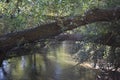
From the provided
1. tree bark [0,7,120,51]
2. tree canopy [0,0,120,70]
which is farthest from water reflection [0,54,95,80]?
tree bark [0,7,120,51]

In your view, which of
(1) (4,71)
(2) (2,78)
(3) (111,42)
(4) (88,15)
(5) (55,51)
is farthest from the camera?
(5) (55,51)

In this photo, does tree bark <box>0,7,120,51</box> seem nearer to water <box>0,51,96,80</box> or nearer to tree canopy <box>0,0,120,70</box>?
tree canopy <box>0,0,120,70</box>

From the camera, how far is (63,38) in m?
8.77

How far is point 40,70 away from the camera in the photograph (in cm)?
1170

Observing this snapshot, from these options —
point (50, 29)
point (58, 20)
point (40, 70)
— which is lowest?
point (40, 70)

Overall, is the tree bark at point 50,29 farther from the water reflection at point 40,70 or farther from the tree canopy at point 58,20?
the water reflection at point 40,70

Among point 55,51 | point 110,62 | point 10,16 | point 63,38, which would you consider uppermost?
point 10,16

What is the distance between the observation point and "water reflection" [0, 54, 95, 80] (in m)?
10.4

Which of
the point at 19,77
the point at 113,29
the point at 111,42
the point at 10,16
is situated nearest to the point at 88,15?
the point at 113,29

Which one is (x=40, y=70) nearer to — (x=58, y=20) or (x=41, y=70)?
(x=41, y=70)

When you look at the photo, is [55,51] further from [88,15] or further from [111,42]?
[88,15]

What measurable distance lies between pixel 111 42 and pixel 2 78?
4442 mm

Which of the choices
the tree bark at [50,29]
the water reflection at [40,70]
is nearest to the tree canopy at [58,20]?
the tree bark at [50,29]

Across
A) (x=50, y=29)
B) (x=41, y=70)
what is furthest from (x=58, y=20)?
(x=41, y=70)
